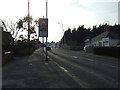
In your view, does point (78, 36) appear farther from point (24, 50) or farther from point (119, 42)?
point (24, 50)

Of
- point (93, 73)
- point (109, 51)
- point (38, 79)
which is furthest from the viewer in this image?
point (109, 51)

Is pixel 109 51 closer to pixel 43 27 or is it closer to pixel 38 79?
pixel 43 27

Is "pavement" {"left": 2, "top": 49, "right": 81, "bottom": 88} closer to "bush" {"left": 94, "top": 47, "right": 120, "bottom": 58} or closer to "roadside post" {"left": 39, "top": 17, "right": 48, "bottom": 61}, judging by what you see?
"roadside post" {"left": 39, "top": 17, "right": 48, "bottom": 61}

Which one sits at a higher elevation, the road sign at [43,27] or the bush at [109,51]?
the road sign at [43,27]

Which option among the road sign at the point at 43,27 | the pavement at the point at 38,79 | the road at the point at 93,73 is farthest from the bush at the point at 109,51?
the pavement at the point at 38,79

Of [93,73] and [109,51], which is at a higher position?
[109,51]

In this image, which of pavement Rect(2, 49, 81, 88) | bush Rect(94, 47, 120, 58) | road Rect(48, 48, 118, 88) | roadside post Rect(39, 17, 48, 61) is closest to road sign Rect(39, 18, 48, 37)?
roadside post Rect(39, 17, 48, 61)

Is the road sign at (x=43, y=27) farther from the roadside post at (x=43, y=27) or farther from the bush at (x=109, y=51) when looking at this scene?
the bush at (x=109, y=51)

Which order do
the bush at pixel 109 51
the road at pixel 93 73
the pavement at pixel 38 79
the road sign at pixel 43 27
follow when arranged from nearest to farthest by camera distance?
the pavement at pixel 38 79 < the road at pixel 93 73 < the road sign at pixel 43 27 < the bush at pixel 109 51

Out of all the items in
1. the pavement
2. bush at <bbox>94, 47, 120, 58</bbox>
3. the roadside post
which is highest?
the roadside post

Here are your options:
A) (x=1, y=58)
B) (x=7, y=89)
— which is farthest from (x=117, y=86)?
(x=1, y=58)

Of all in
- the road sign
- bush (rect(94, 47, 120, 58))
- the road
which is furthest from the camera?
bush (rect(94, 47, 120, 58))

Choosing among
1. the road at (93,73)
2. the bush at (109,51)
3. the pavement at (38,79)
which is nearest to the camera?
the pavement at (38,79)

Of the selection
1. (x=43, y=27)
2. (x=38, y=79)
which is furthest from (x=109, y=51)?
(x=38, y=79)
